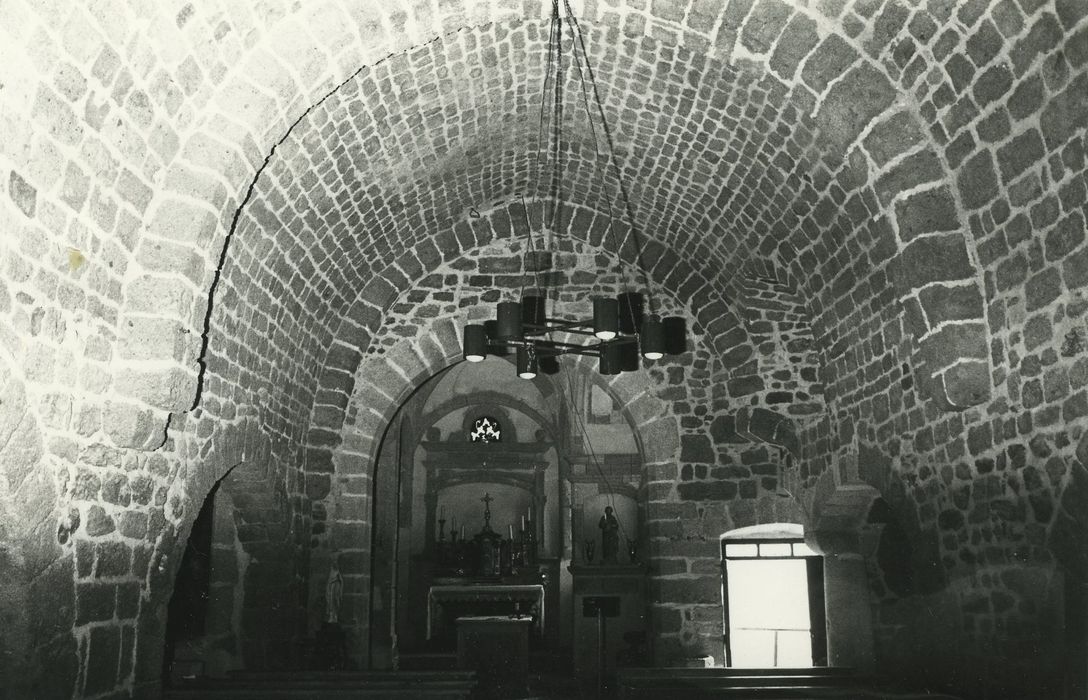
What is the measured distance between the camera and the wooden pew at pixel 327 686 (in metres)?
5.02

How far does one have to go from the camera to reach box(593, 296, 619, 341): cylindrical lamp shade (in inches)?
222

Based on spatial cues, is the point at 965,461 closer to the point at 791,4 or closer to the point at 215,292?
the point at 791,4

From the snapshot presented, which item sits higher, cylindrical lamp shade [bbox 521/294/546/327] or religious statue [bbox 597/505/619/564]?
cylindrical lamp shade [bbox 521/294/546/327]

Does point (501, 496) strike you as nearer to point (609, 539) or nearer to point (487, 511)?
point (487, 511)

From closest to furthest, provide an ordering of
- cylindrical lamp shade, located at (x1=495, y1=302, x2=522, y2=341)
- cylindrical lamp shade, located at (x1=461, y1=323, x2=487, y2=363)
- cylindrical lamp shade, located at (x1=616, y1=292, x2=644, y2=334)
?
cylindrical lamp shade, located at (x1=495, y1=302, x2=522, y2=341)
cylindrical lamp shade, located at (x1=461, y1=323, x2=487, y2=363)
cylindrical lamp shade, located at (x1=616, y1=292, x2=644, y2=334)

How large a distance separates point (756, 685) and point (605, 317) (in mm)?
2490

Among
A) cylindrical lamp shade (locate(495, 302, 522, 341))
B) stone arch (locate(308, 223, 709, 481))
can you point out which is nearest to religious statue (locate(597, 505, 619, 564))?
stone arch (locate(308, 223, 709, 481))

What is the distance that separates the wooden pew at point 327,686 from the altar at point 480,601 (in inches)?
285

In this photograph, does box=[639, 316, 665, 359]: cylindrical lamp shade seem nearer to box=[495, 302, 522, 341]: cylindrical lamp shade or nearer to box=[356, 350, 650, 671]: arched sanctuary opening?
box=[495, 302, 522, 341]: cylindrical lamp shade

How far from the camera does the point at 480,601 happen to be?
42.9 feet

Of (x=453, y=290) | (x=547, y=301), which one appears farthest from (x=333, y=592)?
(x=547, y=301)

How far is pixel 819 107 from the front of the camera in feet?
17.5

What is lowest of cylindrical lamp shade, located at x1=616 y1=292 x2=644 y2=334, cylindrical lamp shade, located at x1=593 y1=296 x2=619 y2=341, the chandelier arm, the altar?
the altar

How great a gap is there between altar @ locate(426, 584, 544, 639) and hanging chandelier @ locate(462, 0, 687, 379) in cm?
538
